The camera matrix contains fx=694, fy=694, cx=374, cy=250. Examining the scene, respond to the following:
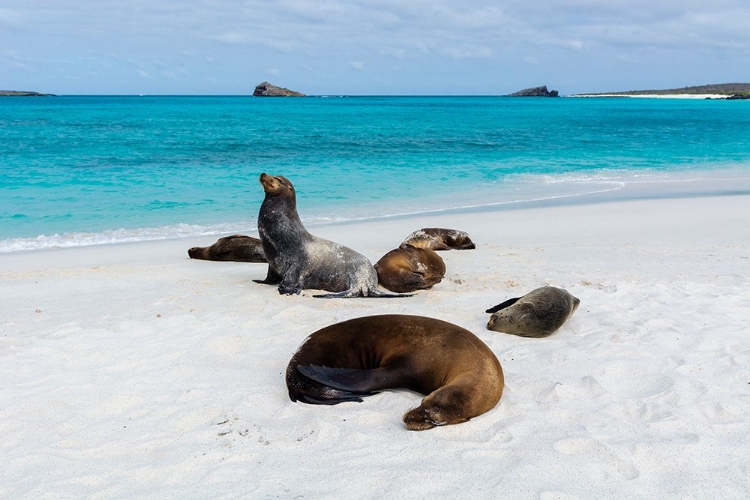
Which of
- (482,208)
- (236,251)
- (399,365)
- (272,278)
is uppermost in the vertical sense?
(399,365)

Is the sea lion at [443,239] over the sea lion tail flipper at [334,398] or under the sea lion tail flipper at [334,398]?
under

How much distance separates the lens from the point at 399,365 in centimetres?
415

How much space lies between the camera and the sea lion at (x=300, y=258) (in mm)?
6805

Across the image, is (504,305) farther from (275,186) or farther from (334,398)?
(275,186)

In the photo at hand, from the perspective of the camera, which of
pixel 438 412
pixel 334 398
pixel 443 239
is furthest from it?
pixel 443 239

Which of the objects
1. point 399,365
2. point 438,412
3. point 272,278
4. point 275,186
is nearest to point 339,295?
point 272,278

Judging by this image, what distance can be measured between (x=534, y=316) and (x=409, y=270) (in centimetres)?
196

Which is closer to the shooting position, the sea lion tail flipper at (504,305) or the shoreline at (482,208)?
the sea lion tail flipper at (504,305)

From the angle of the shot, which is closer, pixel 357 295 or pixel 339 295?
pixel 339 295

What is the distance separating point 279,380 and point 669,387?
2412 mm

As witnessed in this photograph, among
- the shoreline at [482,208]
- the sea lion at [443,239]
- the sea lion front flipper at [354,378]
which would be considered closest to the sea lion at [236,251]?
the sea lion at [443,239]

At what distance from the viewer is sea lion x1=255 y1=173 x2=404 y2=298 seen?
680 centimetres

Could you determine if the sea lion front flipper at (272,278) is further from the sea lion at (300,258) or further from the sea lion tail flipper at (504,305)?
the sea lion tail flipper at (504,305)

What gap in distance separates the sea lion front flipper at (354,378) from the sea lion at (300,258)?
255 cm
